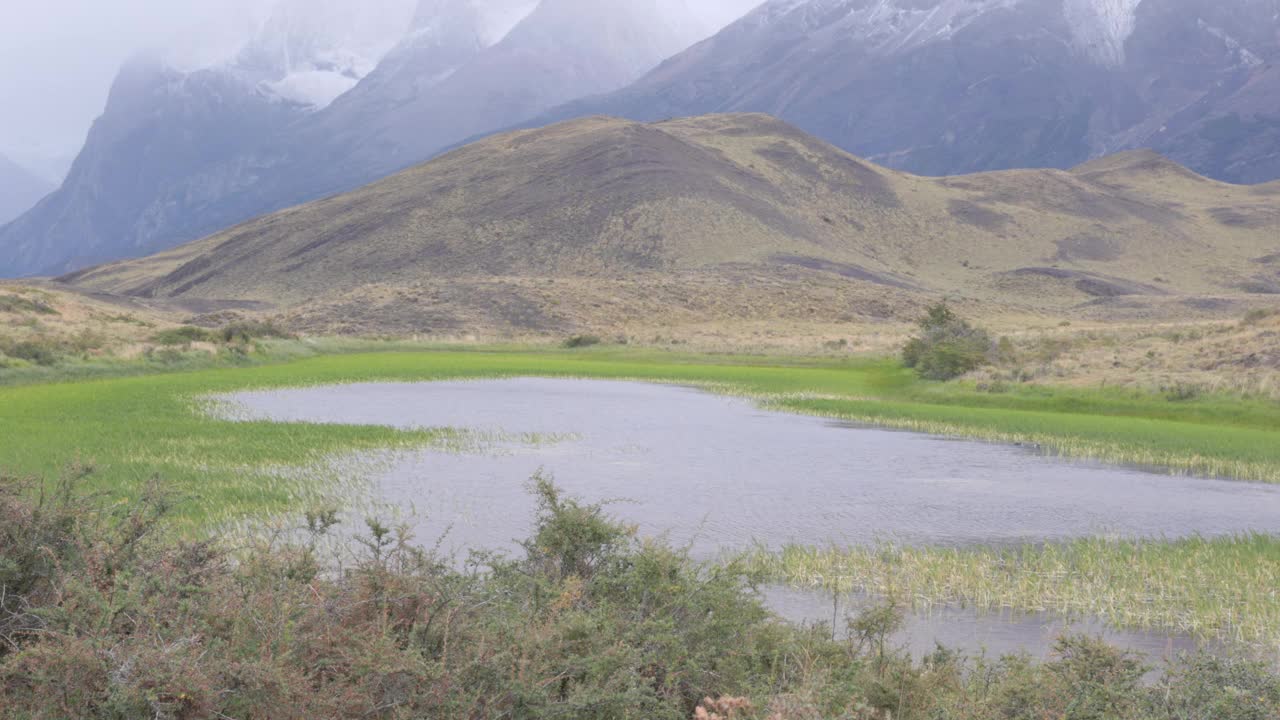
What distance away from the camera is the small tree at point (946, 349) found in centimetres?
4719

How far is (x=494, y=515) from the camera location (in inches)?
679

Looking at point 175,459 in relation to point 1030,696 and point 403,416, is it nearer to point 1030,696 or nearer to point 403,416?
point 403,416

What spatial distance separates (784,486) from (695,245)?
386 feet

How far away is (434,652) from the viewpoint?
21.1 feet

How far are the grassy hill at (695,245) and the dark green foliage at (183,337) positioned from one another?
31729 mm

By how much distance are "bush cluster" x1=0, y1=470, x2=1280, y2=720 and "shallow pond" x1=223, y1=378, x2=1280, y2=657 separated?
312 centimetres

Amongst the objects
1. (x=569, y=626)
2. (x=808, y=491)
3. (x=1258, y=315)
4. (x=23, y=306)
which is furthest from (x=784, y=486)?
(x=23, y=306)

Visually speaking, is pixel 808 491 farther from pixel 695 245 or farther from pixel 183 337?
pixel 695 245

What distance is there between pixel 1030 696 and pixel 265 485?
15.6 meters

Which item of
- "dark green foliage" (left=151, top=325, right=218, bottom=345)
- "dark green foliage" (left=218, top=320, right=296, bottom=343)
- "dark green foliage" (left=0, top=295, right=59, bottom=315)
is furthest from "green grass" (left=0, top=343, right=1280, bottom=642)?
"dark green foliage" (left=0, top=295, right=59, bottom=315)

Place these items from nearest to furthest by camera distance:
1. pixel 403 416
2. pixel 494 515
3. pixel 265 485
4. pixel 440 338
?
pixel 494 515 < pixel 265 485 < pixel 403 416 < pixel 440 338

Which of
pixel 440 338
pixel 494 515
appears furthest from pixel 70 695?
pixel 440 338

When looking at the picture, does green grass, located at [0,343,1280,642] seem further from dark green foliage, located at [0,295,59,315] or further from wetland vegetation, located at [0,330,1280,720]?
dark green foliage, located at [0,295,59,315]

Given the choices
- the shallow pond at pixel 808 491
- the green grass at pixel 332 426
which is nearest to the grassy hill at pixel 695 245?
the green grass at pixel 332 426
